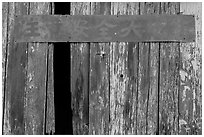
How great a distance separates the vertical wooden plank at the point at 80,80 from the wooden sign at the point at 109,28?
0.22 ft

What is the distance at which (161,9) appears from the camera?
6.43 feet

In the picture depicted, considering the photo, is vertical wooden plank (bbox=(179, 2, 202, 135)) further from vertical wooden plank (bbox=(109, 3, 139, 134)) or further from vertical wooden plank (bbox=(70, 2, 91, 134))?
vertical wooden plank (bbox=(70, 2, 91, 134))

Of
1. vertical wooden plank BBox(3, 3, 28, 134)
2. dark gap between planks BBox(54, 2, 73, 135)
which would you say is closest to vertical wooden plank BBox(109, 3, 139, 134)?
dark gap between planks BBox(54, 2, 73, 135)

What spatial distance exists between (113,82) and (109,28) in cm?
31

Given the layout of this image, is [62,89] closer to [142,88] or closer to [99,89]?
[99,89]

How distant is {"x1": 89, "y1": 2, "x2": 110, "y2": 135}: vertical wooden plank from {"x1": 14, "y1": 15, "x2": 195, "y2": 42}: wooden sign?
77 mm

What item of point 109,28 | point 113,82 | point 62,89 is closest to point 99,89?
point 113,82

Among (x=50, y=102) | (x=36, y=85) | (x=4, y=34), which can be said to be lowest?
(x=50, y=102)

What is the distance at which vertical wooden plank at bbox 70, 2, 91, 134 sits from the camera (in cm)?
194

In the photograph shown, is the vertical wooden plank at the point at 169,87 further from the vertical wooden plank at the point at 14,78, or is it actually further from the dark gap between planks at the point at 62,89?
the vertical wooden plank at the point at 14,78

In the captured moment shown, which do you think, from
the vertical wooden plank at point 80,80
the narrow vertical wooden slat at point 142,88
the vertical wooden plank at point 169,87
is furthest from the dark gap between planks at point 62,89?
the vertical wooden plank at point 169,87

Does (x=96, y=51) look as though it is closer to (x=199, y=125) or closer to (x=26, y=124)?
(x=26, y=124)

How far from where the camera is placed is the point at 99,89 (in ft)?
6.40

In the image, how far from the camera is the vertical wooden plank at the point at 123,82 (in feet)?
6.37
